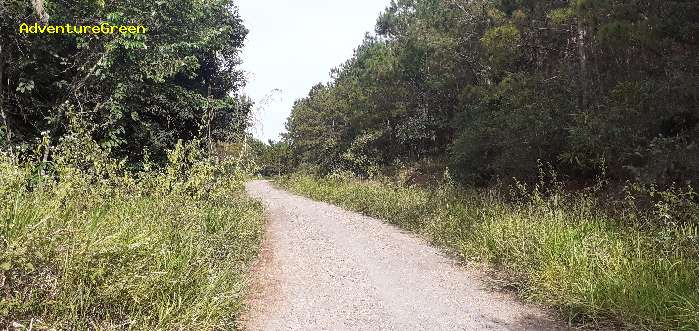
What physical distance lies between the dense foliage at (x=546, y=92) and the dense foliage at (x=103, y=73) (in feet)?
26.3

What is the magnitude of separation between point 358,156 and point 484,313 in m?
26.8

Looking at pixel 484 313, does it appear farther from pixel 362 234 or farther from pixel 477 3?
pixel 477 3

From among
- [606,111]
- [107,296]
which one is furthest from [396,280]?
[606,111]

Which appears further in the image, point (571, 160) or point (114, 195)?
point (571, 160)

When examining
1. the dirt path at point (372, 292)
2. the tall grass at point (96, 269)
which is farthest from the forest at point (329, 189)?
the dirt path at point (372, 292)

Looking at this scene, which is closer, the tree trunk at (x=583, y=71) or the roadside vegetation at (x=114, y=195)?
the roadside vegetation at (x=114, y=195)

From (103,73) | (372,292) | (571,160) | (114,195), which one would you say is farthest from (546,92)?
(103,73)

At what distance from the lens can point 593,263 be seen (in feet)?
16.1

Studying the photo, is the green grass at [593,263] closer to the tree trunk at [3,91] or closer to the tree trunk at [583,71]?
the tree trunk at [583,71]

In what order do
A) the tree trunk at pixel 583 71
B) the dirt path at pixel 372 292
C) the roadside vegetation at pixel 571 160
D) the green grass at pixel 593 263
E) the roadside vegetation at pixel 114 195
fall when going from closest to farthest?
1. the roadside vegetation at pixel 114 195
2. the green grass at pixel 593 263
3. the dirt path at pixel 372 292
4. the roadside vegetation at pixel 571 160
5. the tree trunk at pixel 583 71

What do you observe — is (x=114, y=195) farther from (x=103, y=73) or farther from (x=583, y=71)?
(x=583, y=71)

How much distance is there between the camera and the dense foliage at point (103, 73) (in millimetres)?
9359

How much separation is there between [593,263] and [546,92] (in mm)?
8453

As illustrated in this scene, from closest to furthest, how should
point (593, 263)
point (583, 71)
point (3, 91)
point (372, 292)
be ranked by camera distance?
point (593, 263) < point (372, 292) < point (3, 91) < point (583, 71)
